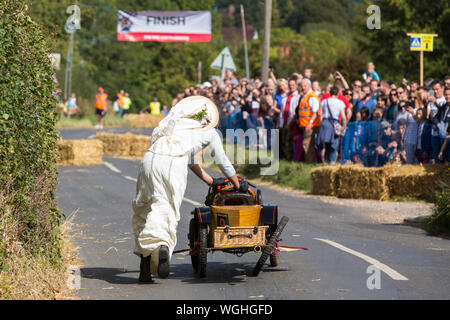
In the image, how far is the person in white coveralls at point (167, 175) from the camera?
984 cm

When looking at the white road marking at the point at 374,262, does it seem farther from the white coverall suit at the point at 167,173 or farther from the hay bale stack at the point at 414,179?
the hay bale stack at the point at 414,179

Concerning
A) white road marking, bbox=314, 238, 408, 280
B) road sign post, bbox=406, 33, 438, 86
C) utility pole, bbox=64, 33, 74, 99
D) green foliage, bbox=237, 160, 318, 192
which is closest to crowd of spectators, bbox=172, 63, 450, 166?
green foliage, bbox=237, 160, 318, 192

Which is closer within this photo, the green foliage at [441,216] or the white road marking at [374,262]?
the white road marking at [374,262]

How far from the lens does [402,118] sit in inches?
811

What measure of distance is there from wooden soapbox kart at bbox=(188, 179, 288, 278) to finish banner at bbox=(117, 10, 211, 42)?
42.2 meters

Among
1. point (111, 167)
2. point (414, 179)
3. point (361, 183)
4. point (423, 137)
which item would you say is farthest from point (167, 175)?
point (111, 167)

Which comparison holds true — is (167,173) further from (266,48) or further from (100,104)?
(100,104)

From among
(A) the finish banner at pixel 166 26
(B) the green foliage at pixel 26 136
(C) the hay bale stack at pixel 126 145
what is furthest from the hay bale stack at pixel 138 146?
(B) the green foliage at pixel 26 136

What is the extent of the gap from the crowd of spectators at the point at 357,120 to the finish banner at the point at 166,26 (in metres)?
25.0

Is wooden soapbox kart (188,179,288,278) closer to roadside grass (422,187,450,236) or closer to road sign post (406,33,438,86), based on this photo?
roadside grass (422,187,450,236)

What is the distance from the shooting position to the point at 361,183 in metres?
20.2

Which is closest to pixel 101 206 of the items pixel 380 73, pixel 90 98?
pixel 380 73
